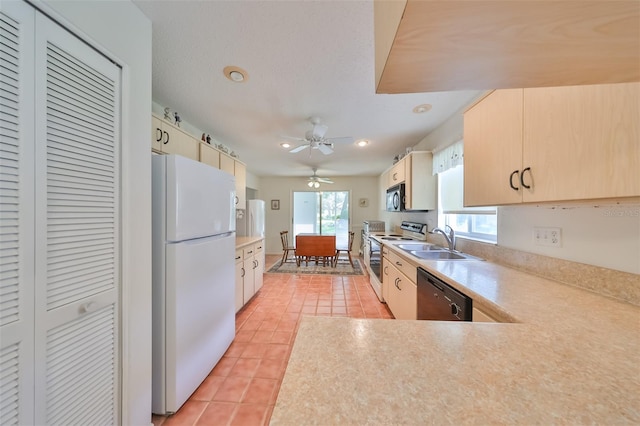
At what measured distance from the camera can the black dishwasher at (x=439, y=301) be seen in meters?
1.20

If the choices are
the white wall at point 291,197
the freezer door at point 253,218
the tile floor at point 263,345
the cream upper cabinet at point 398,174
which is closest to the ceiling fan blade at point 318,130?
the cream upper cabinet at point 398,174

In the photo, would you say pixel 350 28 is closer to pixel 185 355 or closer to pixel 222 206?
pixel 222 206

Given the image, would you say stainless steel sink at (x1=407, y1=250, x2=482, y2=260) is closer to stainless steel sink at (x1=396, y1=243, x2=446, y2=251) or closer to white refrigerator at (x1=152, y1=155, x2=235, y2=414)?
stainless steel sink at (x1=396, y1=243, x2=446, y2=251)

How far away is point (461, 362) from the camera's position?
0.57 meters

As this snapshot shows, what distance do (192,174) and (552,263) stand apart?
2288 millimetres

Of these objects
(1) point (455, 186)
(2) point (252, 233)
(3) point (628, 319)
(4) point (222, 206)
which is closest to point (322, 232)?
(2) point (252, 233)

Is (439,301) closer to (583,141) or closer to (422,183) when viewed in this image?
(583,141)

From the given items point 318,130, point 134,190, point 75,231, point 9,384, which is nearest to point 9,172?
point 75,231

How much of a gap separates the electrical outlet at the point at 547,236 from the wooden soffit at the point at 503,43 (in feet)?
3.18

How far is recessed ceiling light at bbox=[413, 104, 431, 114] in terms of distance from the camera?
2.28m

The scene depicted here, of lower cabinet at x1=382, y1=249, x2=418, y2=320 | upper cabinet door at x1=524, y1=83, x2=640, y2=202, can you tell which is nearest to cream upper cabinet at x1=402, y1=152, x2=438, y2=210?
lower cabinet at x1=382, y1=249, x2=418, y2=320

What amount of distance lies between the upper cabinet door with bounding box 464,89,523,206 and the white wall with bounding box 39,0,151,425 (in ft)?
6.60

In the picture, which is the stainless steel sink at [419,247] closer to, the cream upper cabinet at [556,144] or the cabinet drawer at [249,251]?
the cream upper cabinet at [556,144]

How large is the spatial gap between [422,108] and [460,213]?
3.87 ft
